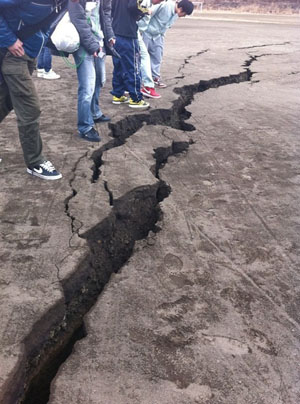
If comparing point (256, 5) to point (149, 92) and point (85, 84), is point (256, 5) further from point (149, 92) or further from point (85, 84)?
point (85, 84)

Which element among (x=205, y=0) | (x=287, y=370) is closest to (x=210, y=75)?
(x=287, y=370)

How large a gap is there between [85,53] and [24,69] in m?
0.89

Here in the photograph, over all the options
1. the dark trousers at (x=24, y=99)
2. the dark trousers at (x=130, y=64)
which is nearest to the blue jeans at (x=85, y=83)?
the dark trousers at (x=24, y=99)

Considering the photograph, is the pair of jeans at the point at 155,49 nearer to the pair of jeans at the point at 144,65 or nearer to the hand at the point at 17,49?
the pair of jeans at the point at 144,65

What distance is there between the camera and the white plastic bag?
3244mm

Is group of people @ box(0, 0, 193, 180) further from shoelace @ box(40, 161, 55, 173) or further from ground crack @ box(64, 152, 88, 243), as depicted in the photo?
ground crack @ box(64, 152, 88, 243)

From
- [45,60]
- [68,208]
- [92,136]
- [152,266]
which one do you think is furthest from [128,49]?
[152,266]

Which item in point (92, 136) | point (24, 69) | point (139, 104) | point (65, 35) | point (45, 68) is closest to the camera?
point (24, 69)

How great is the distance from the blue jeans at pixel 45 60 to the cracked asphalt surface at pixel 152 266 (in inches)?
70.7

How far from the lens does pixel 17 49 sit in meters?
2.69

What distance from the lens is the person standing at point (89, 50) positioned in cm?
339

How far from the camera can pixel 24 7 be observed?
260 centimetres

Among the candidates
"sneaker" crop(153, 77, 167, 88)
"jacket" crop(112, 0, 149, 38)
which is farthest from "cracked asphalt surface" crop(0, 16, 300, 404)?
"sneaker" crop(153, 77, 167, 88)

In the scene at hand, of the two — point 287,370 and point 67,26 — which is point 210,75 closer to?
point 67,26
